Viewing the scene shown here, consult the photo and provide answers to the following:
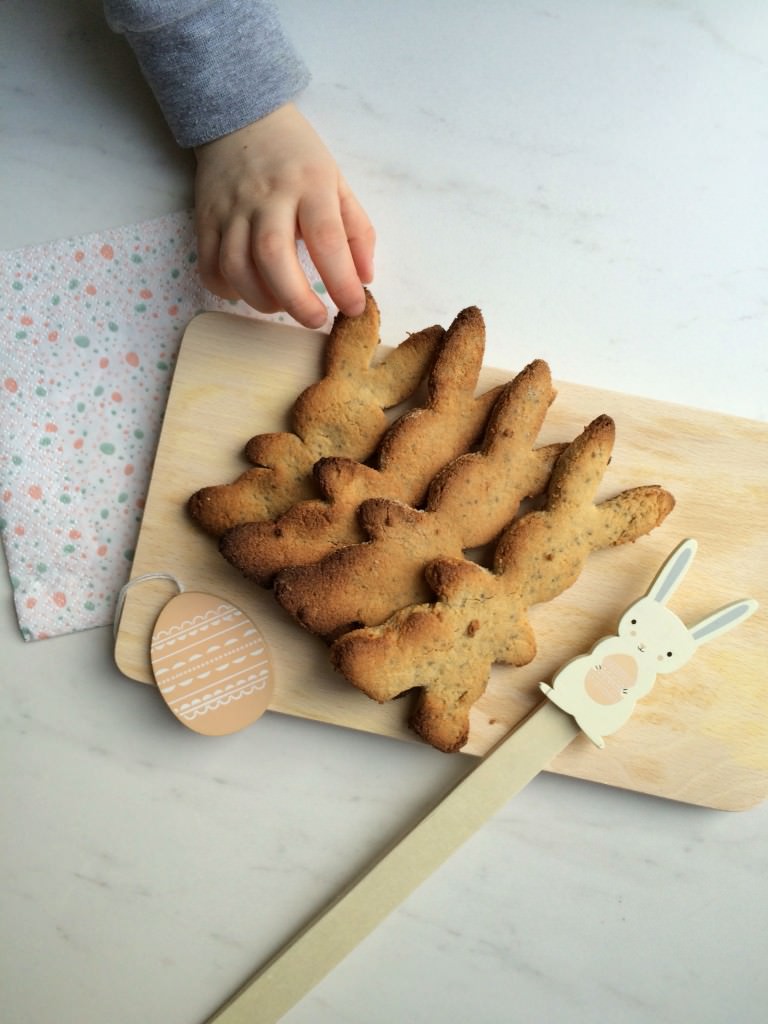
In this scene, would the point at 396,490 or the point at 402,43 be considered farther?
the point at 402,43

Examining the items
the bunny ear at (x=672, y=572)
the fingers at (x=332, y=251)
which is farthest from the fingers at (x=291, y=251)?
the bunny ear at (x=672, y=572)

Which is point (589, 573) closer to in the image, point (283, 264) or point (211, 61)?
point (283, 264)

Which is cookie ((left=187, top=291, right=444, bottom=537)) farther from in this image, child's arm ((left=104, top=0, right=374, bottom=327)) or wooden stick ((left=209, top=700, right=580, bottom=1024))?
wooden stick ((left=209, top=700, right=580, bottom=1024))

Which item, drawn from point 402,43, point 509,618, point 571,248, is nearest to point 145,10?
point 402,43

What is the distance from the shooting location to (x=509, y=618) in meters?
0.71

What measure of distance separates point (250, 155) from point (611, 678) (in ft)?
1.61

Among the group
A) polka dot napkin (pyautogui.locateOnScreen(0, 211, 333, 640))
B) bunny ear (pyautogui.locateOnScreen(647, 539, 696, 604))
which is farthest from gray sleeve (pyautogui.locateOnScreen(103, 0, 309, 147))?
bunny ear (pyautogui.locateOnScreen(647, 539, 696, 604))

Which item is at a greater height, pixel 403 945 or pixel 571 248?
pixel 571 248

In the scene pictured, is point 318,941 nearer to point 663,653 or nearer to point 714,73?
point 663,653

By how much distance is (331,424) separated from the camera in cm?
74

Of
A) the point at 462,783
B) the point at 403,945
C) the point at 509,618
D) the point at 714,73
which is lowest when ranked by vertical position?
the point at 403,945

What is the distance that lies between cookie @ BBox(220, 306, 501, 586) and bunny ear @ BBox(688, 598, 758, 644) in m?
0.22

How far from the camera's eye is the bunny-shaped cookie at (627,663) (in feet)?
2.41

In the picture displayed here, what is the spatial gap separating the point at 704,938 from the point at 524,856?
168 millimetres
